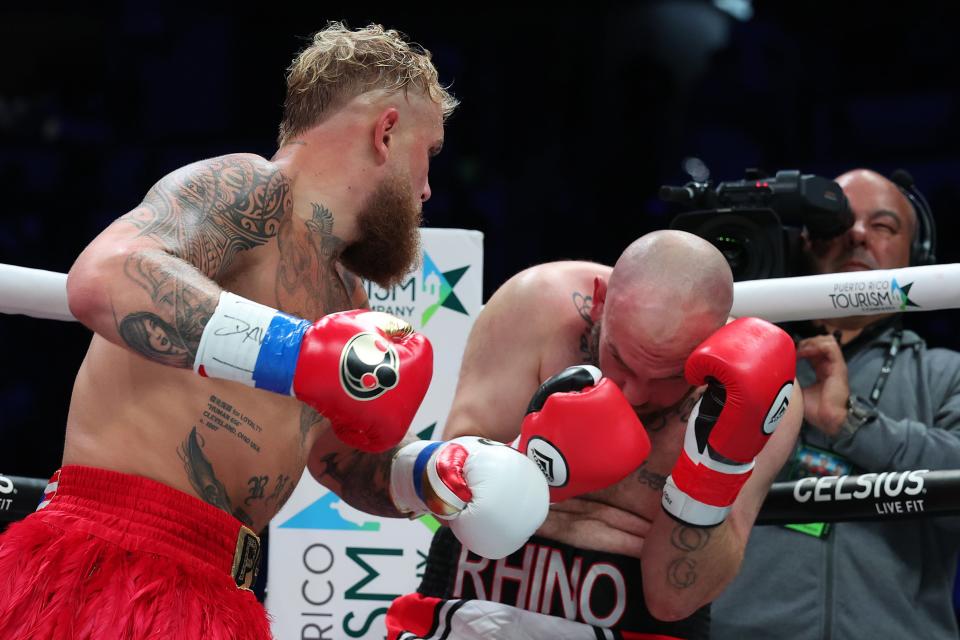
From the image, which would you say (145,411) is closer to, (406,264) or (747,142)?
(406,264)

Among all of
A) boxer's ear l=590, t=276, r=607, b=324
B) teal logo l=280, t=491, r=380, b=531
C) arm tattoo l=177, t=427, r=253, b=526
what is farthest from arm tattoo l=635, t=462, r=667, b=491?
arm tattoo l=177, t=427, r=253, b=526

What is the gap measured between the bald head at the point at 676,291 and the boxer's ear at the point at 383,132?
1.45ft

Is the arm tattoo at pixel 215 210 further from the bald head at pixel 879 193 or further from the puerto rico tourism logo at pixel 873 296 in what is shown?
the bald head at pixel 879 193

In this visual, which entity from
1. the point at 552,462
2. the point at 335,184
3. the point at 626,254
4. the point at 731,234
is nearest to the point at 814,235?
the point at 731,234

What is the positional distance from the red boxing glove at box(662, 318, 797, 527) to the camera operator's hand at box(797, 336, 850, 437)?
1.85 ft

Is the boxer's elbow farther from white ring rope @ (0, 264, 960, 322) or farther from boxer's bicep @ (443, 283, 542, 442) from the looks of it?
boxer's bicep @ (443, 283, 542, 442)

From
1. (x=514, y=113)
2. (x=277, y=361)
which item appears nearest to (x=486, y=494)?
(x=277, y=361)

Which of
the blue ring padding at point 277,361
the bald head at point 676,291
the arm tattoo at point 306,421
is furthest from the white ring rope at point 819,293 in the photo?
the blue ring padding at point 277,361

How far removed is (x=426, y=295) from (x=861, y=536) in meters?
1.04

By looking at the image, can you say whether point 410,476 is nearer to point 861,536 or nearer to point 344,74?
point 344,74

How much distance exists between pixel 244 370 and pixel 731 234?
1219 millimetres

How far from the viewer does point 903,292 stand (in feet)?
5.79

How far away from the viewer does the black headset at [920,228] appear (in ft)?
7.92

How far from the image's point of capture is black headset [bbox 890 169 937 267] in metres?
2.41
